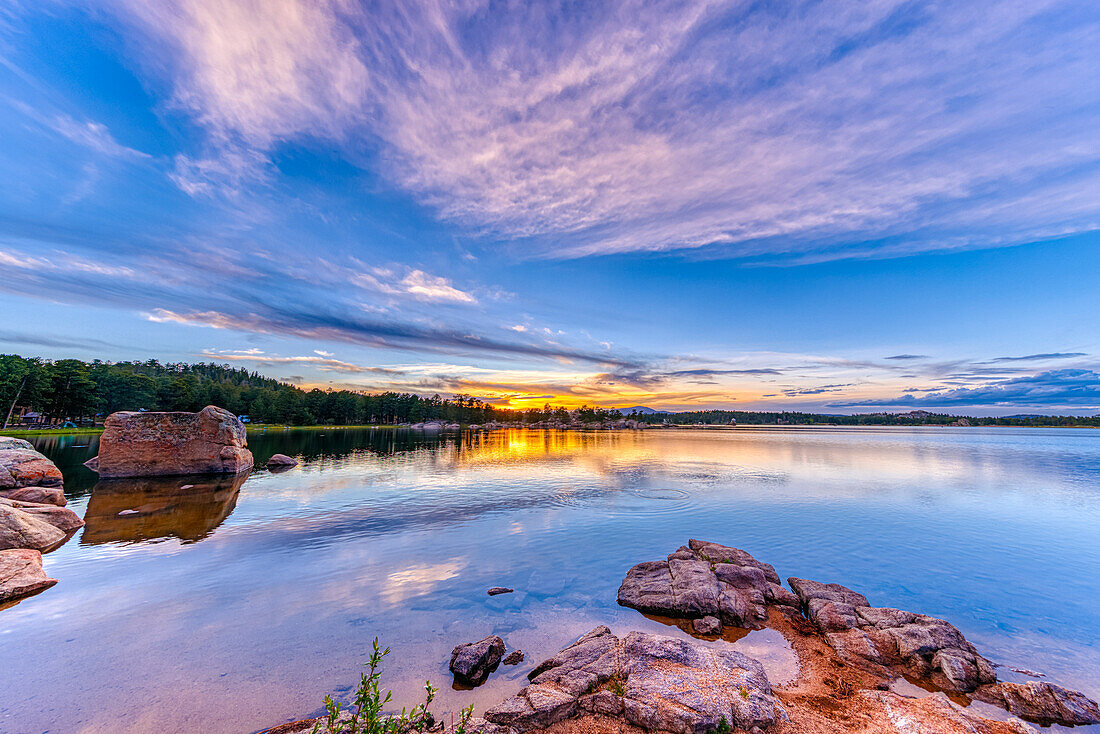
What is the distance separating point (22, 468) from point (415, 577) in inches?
1374

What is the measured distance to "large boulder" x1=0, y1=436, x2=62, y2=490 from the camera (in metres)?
28.0

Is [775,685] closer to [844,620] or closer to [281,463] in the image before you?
[844,620]

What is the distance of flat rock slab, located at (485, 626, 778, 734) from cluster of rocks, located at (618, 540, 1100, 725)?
12.5ft

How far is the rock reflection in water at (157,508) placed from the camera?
73.9ft

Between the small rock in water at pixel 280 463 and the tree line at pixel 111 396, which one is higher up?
the tree line at pixel 111 396

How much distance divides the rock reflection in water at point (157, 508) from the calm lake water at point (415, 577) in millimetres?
245

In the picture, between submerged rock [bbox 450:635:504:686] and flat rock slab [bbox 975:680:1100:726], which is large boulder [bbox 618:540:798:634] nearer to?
flat rock slab [bbox 975:680:1100:726]

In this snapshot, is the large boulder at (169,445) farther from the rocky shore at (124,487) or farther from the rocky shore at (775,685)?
the rocky shore at (775,685)

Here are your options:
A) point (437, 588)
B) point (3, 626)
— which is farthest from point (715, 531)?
point (3, 626)

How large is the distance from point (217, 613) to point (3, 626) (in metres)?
5.89

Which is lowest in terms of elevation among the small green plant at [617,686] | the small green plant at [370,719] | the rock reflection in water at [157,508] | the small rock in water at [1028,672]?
the rock reflection in water at [157,508]

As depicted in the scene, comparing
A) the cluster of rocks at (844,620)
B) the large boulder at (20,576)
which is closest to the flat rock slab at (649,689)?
the cluster of rocks at (844,620)

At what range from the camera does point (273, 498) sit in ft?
107

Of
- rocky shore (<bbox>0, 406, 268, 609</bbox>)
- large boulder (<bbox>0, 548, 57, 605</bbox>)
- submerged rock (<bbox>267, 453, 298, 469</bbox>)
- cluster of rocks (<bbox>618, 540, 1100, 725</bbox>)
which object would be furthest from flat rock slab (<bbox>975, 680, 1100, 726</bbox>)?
submerged rock (<bbox>267, 453, 298, 469</bbox>)
